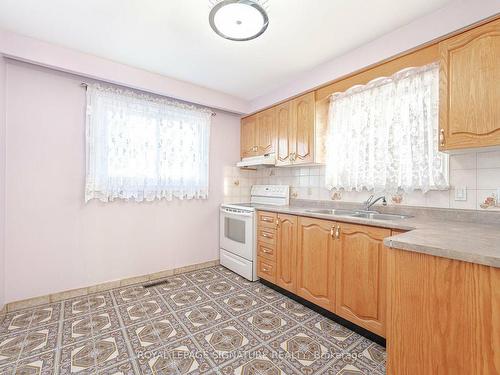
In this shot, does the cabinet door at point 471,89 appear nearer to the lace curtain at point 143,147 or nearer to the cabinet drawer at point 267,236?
the cabinet drawer at point 267,236

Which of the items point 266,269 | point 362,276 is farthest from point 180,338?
point 362,276

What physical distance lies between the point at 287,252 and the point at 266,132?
160 centimetres

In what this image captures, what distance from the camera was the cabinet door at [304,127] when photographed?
2.56 meters

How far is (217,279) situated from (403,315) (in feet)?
6.94

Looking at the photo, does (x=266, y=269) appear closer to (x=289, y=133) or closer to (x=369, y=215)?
(x=369, y=215)

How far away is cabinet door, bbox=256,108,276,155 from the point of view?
3.07 meters

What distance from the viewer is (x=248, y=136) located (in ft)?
11.4

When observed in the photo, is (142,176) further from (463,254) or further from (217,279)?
(463,254)

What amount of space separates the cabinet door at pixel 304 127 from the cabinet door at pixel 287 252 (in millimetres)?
725

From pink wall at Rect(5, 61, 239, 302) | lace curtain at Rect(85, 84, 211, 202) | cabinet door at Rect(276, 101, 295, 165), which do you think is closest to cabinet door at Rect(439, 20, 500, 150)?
cabinet door at Rect(276, 101, 295, 165)

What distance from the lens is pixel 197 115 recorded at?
3.09 m

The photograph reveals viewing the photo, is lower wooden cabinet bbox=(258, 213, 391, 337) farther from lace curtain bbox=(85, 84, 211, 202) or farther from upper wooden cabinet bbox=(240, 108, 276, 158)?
lace curtain bbox=(85, 84, 211, 202)

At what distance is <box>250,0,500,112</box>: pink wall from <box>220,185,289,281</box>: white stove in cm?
132

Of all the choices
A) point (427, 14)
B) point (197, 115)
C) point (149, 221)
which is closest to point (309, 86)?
point (427, 14)
